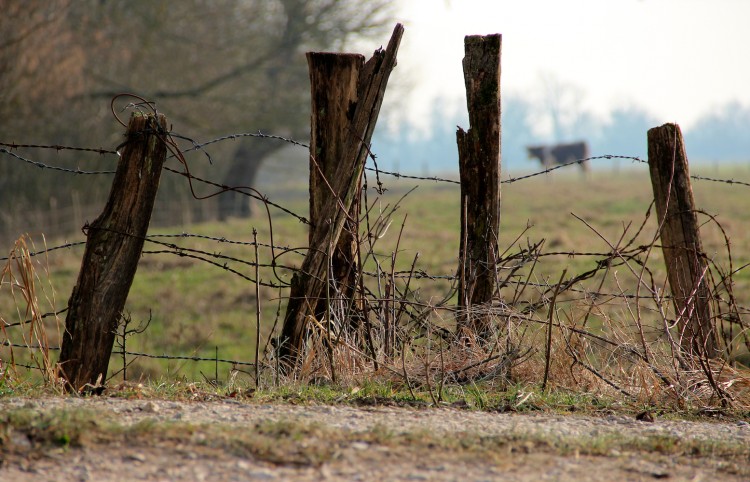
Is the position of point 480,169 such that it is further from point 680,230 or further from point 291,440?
point 291,440

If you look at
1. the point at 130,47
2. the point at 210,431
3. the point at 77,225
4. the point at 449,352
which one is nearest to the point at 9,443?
the point at 210,431

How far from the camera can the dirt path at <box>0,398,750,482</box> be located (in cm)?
304

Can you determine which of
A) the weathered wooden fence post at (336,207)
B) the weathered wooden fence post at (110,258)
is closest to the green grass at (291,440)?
the weathered wooden fence post at (110,258)

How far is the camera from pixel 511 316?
15.6 feet

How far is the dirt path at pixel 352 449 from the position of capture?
3.04 meters

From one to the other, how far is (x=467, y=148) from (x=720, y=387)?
1923 millimetres

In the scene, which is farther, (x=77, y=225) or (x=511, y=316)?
(x=77, y=225)

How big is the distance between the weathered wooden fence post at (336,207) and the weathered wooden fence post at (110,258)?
3.07ft

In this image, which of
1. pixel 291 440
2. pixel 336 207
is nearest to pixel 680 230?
pixel 336 207

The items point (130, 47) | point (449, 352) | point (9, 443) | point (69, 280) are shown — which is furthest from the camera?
point (130, 47)

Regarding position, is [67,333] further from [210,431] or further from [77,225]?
[77,225]

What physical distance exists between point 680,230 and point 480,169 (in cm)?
125

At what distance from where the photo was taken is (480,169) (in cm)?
509

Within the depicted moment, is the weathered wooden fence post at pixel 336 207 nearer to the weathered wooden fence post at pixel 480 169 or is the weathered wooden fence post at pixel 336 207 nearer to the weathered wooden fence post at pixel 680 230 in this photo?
the weathered wooden fence post at pixel 480 169
